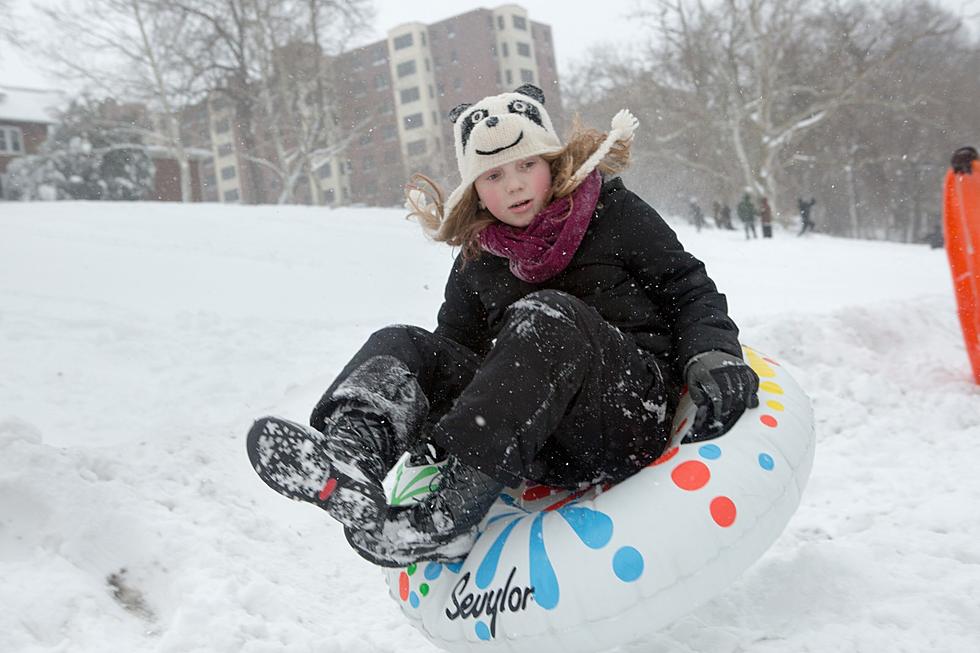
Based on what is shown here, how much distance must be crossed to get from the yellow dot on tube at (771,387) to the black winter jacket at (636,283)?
337 millimetres

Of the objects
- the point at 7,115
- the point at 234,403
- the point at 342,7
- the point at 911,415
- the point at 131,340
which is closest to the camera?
the point at 911,415

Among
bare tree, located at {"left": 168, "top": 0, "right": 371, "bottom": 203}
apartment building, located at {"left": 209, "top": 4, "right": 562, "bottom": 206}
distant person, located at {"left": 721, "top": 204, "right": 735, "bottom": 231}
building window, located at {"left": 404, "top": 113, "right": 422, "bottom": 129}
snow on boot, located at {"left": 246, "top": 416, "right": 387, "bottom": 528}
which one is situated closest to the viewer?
snow on boot, located at {"left": 246, "top": 416, "right": 387, "bottom": 528}

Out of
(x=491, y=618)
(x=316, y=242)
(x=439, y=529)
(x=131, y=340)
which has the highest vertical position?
(x=316, y=242)

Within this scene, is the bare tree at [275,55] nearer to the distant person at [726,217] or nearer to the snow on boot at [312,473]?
the distant person at [726,217]

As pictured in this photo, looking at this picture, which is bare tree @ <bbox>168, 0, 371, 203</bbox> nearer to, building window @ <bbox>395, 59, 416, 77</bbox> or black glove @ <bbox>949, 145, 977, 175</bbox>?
black glove @ <bbox>949, 145, 977, 175</bbox>

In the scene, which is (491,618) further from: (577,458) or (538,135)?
(538,135)

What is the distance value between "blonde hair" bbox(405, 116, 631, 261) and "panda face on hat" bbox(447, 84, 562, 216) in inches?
1.7

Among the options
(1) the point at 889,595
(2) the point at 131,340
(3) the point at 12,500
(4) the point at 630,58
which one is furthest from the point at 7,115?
(1) the point at 889,595

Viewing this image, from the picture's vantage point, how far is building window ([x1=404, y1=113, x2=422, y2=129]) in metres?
54.7

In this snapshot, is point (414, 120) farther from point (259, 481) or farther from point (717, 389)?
point (717, 389)

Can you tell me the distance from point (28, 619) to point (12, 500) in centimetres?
67

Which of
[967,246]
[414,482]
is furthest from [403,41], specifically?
[414,482]

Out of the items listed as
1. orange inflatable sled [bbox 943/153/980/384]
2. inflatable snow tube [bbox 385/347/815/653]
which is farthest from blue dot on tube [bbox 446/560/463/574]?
orange inflatable sled [bbox 943/153/980/384]

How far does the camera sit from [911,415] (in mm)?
4309
